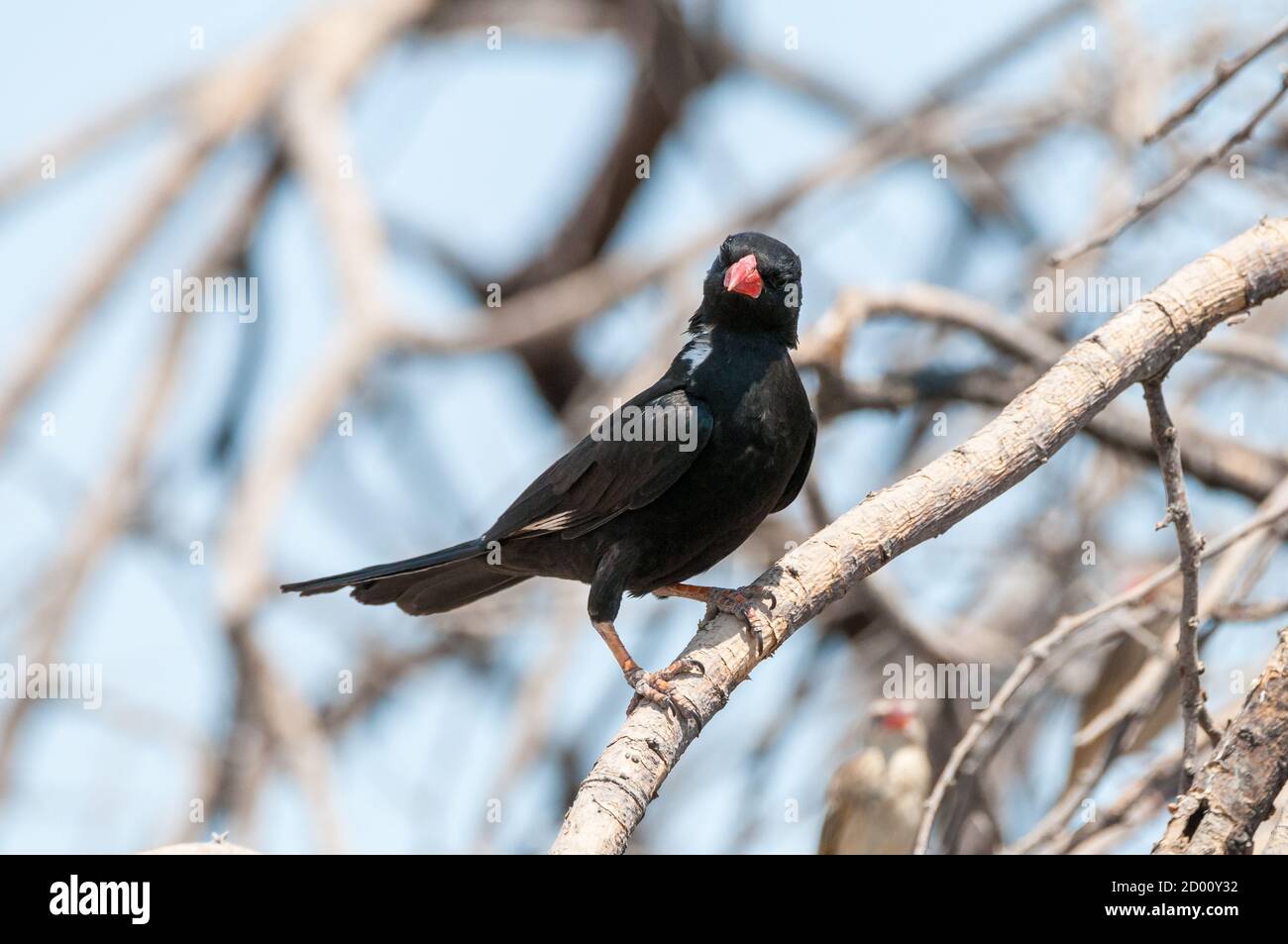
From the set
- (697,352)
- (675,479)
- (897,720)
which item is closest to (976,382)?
(897,720)

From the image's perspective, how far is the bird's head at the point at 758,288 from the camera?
337 centimetres

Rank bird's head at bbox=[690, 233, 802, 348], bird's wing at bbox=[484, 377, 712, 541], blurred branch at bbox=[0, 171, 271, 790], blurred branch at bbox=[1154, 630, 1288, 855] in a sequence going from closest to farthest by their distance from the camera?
blurred branch at bbox=[1154, 630, 1288, 855], bird's wing at bbox=[484, 377, 712, 541], bird's head at bbox=[690, 233, 802, 348], blurred branch at bbox=[0, 171, 271, 790]

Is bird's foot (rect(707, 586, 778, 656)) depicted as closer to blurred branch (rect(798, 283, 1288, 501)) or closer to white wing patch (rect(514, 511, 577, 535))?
white wing patch (rect(514, 511, 577, 535))

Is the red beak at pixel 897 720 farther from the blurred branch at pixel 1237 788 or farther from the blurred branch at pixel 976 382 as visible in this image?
the blurred branch at pixel 1237 788

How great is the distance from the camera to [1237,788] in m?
2.18

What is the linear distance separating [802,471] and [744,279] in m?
0.48

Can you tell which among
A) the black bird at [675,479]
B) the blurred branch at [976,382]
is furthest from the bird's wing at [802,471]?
the blurred branch at [976,382]

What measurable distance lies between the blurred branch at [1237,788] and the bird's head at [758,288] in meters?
1.50

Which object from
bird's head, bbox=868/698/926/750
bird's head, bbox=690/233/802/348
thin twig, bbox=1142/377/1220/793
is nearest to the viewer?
thin twig, bbox=1142/377/1220/793

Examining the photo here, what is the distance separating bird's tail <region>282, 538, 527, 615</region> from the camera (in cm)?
334

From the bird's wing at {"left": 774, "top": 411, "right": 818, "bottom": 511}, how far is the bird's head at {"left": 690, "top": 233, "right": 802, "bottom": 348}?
8.6 inches

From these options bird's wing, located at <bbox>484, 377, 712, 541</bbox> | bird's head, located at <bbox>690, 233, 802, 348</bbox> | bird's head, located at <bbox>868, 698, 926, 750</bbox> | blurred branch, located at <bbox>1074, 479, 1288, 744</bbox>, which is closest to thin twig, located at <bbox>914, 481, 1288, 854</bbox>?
blurred branch, located at <bbox>1074, 479, 1288, 744</bbox>

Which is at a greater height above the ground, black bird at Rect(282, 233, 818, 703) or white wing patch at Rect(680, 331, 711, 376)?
white wing patch at Rect(680, 331, 711, 376)
